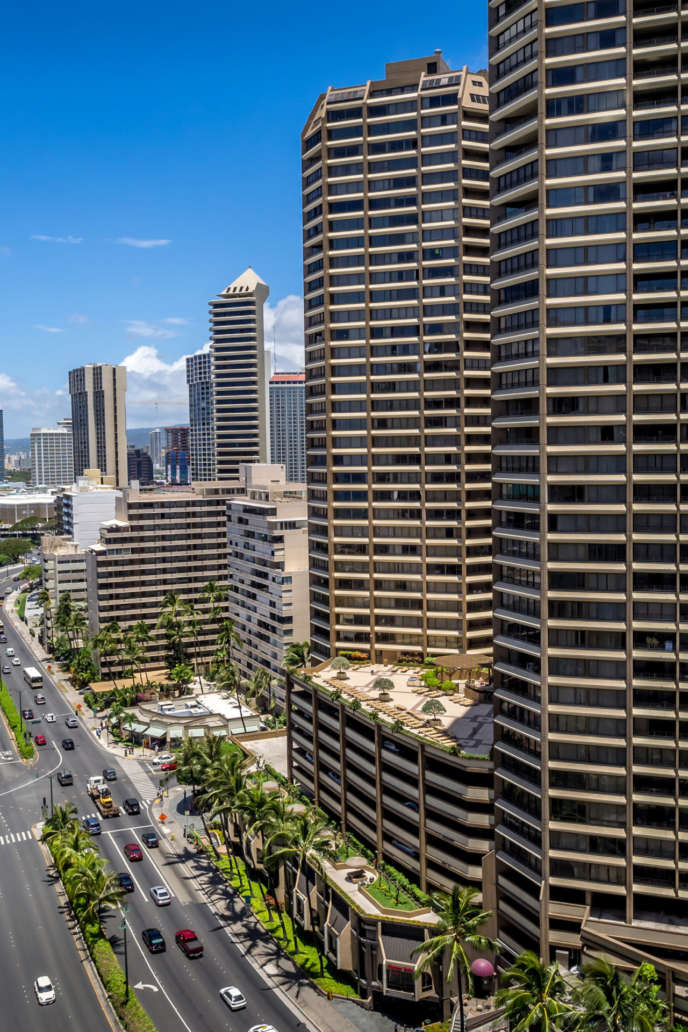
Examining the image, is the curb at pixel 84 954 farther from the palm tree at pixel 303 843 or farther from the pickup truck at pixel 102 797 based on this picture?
the palm tree at pixel 303 843

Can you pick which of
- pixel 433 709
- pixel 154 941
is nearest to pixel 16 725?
pixel 154 941

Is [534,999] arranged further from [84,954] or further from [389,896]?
[84,954]

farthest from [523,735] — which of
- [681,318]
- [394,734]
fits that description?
[681,318]

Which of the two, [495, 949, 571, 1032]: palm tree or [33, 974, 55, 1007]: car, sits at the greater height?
[495, 949, 571, 1032]: palm tree

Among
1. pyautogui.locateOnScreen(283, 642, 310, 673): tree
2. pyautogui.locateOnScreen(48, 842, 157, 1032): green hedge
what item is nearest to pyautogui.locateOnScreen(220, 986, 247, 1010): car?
pyautogui.locateOnScreen(48, 842, 157, 1032): green hedge

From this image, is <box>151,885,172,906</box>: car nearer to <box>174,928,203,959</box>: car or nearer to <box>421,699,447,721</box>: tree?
<box>174,928,203,959</box>: car

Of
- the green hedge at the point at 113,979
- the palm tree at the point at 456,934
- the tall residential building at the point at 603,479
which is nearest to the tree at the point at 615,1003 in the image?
the tall residential building at the point at 603,479
